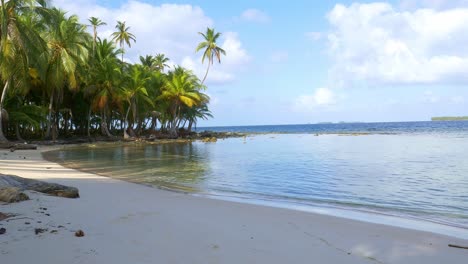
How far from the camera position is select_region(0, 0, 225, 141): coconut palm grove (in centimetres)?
2226

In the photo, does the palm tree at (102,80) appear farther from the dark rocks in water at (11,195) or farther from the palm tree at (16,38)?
the dark rocks in water at (11,195)

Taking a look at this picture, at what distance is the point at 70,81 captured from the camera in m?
29.8

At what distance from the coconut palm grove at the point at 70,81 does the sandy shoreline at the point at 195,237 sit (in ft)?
57.0

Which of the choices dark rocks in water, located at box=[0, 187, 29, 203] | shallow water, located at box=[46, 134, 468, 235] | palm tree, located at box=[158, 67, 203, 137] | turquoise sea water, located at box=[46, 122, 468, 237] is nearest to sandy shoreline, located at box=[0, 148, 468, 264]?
dark rocks in water, located at box=[0, 187, 29, 203]

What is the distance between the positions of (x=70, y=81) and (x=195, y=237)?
93.1 ft

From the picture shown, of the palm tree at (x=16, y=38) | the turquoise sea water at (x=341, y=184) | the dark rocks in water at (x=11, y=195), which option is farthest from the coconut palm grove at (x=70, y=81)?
the dark rocks in water at (x=11, y=195)

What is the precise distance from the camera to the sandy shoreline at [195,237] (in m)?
4.14

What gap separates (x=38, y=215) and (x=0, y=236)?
1.09m

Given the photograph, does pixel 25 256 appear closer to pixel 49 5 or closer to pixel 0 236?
pixel 0 236

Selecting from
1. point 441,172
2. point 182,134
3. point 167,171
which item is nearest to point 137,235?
point 167,171

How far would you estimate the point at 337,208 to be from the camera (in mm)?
8469

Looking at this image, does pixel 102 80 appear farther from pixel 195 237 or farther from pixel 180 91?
pixel 195 237

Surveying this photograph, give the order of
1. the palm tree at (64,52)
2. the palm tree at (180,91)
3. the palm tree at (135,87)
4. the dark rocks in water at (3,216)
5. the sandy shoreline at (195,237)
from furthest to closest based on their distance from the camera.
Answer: the palm tree at (180,91) < the palm tree at (135,87) < the palm tree at (64,52) < the dark rocks in water at (3,216) < the sandy shoreline at (195,237)

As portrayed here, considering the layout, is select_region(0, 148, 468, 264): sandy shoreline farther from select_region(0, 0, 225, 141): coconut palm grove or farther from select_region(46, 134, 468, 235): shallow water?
select_region(0, 0, 225, 141): coconut palm grove
